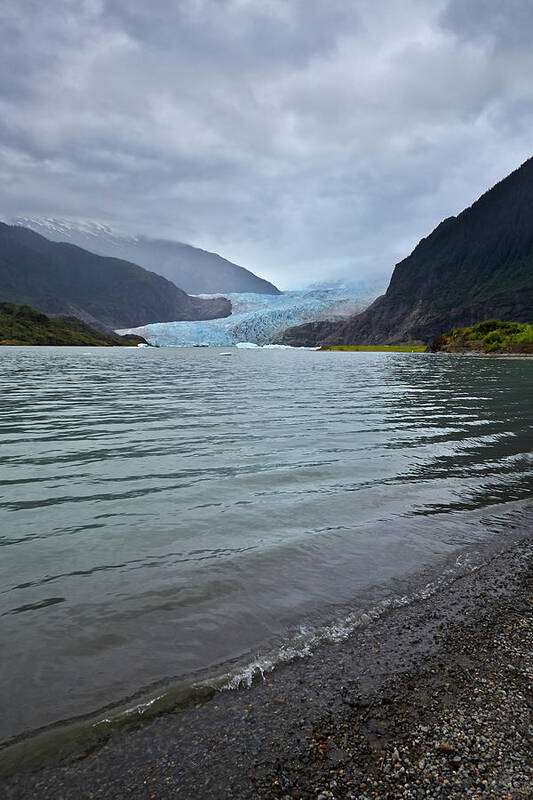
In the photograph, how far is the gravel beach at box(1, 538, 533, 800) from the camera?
159 inches

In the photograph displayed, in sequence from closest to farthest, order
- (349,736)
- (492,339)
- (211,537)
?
(349,736) → (211,537) → (492,339)

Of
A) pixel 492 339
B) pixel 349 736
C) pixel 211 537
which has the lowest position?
pixel 211 537

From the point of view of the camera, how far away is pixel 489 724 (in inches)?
185

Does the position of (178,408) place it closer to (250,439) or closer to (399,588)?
(250,439)

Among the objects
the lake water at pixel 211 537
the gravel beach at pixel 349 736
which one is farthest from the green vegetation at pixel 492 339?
the gravel beach at pixel 349 736

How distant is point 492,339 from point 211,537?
15570 centimetres

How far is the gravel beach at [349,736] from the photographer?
4.05 m

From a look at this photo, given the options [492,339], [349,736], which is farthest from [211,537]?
[492,339]

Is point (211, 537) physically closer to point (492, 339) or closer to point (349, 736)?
point (349, 736)

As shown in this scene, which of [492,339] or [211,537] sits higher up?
[492,339]

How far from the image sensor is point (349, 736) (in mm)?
4602

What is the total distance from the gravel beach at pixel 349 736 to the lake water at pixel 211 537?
0.66 meters

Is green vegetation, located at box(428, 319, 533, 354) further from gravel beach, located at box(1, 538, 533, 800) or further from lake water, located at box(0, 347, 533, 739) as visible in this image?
gravel beach, located at box(1, 538, 533, 800)

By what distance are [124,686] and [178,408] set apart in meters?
25.0
